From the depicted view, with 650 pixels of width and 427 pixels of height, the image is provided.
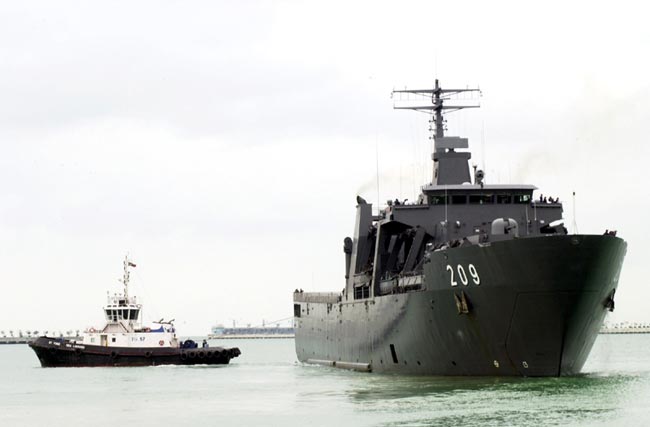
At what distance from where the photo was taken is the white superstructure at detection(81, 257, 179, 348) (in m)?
59.9

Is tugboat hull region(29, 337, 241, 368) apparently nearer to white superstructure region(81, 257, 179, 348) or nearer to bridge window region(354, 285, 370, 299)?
white superstructure region(81, 257, 179, 348)

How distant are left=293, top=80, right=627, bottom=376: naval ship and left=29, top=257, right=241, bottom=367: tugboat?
14.1m

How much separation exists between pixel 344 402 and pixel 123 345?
28.9 metres

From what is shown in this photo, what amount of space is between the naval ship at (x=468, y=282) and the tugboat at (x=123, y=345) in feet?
46.3

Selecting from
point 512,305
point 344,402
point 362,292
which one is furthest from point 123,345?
point 512,305

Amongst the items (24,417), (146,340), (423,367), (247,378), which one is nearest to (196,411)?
(24,417)

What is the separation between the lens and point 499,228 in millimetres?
35031

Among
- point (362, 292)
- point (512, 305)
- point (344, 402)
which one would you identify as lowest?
point (344, 402)

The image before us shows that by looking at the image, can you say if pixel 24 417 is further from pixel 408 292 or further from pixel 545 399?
pixel 545 399

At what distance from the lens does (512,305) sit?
32344 mm

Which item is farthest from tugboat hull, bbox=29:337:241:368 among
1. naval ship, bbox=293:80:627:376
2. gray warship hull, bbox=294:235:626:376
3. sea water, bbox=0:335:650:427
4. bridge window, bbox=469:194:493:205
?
gray warship hull, bbox=294:235:626:376

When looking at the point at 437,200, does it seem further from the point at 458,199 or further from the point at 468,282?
the point at 468,282

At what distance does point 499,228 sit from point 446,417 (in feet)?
29.4

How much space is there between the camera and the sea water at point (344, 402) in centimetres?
2786
